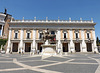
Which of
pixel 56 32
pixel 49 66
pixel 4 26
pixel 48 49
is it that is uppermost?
pixel 4 26

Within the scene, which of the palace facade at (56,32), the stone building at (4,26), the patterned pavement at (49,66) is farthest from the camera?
the stone building at (4,26)

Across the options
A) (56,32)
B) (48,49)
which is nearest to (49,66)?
(48,49)

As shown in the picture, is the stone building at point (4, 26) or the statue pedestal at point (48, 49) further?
the stone building at point (4, 26)

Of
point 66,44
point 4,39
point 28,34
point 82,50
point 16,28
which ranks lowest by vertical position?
point 82,50

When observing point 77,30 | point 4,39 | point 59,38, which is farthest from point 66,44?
point 4,39

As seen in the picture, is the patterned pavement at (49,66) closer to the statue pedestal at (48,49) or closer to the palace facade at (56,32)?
the statue pedestal at (48,49)

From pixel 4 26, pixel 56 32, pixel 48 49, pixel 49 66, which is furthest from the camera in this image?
pixel 4 26

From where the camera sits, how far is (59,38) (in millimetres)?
34688

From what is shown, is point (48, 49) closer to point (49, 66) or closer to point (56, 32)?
point (49, 66)

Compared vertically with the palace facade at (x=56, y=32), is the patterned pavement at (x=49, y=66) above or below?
below

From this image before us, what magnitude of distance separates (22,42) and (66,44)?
803 inches

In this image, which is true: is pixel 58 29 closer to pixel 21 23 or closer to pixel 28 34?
pixel 28 34

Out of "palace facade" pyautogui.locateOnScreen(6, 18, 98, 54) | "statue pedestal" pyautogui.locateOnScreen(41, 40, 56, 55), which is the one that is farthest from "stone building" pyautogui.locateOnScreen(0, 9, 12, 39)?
"statue pedestal" pyautogui.locateOnScreen(41, 40, 56, 55)

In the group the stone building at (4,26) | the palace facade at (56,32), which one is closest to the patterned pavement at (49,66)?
the palace facade at (56,32)
